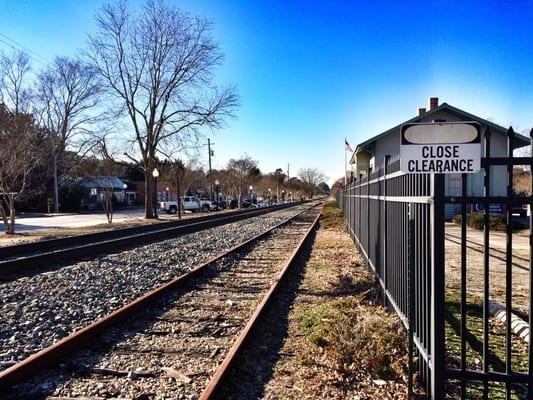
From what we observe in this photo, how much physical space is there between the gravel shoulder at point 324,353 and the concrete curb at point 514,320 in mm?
1411

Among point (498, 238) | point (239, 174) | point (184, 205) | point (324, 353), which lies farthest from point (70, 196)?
point (324, 353)

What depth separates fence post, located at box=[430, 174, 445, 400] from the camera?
3221 mm

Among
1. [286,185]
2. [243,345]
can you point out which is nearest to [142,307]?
[243,345]

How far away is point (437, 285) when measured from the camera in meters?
3.26

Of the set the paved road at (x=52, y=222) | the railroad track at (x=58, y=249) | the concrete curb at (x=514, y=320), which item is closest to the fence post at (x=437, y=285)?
the concrete curb at (x=514, y=320)

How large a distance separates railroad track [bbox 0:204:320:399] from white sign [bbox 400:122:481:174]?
7.89ft

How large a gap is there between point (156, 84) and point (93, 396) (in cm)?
3739

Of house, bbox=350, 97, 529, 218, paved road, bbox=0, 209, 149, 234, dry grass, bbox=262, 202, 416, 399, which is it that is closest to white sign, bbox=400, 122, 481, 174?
dry grass, bbox=262, 202, 416, 399

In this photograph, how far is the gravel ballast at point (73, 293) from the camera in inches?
209

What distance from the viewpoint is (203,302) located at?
23.4ft

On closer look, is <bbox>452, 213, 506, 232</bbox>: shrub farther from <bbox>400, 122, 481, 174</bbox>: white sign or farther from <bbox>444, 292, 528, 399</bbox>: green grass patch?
<bbox>400, 122, 481, 174</bbox>: white sign

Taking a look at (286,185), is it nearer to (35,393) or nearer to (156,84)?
(156,84)

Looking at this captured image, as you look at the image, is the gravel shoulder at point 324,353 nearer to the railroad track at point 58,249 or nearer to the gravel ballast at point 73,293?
the gravel ballast at point 73,293

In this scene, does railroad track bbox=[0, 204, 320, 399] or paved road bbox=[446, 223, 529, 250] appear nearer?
railroad track bbox=[0, 204, 320, 399]
